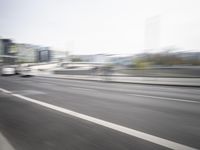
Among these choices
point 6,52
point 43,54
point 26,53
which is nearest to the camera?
point 6,52

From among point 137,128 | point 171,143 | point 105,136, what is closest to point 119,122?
point 137,128

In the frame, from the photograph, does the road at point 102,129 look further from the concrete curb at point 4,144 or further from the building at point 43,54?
the building at point 43,54

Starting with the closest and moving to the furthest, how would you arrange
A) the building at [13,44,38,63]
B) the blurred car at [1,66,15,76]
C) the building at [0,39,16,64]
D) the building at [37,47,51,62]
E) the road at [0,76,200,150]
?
1. the road at [0,76,200,150]
2. the blurred car at [1,66,15,76]
3. the building at [0,39,16,64]
4. the building at [13,44,38,63]
5. the building at [37,47,51,62]

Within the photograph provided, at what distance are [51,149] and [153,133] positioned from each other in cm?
197

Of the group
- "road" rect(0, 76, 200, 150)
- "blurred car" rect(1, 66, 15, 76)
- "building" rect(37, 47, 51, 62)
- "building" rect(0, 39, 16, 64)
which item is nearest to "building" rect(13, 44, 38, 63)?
"building" rect(37, 47, 51, 62)

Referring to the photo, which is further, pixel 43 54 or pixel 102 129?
pixel 43 54

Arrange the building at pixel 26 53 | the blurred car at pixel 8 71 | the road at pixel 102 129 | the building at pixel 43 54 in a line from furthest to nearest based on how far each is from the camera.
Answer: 1. the building at pixel 43 54
2. the building at pixel 26 53
3. the blurred car at pixel 8 71
4. the road at pixel 102 129

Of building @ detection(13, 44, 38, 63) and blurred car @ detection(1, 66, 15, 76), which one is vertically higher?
building @ detection(13, 44, 38, 63)

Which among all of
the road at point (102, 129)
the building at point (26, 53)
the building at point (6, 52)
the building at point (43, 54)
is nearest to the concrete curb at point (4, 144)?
the road at point (102, 129)

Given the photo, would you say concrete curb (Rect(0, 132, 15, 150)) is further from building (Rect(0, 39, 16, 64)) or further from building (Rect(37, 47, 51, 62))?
building (Rect(37, 47, 51, 62))

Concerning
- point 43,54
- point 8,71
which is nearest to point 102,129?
point 8,71

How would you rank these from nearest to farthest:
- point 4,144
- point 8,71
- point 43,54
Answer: point 4,144 → point 8,71 → point 43,54

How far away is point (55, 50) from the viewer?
19750cm

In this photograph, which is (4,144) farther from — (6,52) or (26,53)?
(26,53)
